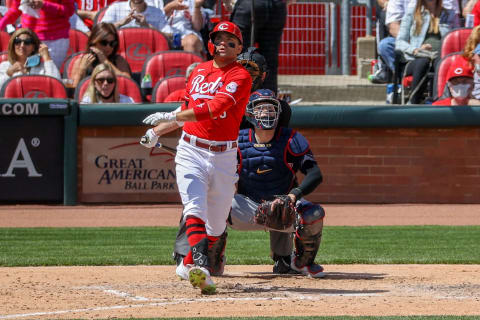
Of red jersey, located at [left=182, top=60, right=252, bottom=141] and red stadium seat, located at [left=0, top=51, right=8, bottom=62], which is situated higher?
red stadium seat, located at [left=0, top=51, right=8, bottom=62]

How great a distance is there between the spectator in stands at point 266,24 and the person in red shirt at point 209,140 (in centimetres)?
544

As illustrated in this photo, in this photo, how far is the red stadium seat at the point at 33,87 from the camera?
1115cm

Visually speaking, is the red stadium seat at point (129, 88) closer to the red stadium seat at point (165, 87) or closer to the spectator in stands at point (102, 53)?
the spectator in stands at point (102, 53)

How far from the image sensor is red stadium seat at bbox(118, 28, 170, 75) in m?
12.2

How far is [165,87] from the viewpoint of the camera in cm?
1118

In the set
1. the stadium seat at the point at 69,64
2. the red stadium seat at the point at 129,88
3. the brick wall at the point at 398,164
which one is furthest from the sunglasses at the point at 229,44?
the stadium seat at the point at 69,64

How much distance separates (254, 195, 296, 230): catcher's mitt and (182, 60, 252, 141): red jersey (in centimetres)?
53

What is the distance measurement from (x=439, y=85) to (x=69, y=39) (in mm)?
4912

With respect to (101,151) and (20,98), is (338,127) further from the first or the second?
(20,98)

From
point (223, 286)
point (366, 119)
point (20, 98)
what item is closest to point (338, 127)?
point (366, 119)

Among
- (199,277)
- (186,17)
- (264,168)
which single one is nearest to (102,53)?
(186,17)

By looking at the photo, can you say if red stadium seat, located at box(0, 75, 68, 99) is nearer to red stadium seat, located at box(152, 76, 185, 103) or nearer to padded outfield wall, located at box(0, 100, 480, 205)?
padded outfield wall, located at box(0, 100, 480, 205)

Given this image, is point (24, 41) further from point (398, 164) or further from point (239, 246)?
point (398, 164)

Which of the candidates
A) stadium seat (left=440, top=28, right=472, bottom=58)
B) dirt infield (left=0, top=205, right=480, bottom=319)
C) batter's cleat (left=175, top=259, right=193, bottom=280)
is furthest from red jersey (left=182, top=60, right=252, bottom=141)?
stadium seat (left=440, top=28, right=472, bottom=58)
